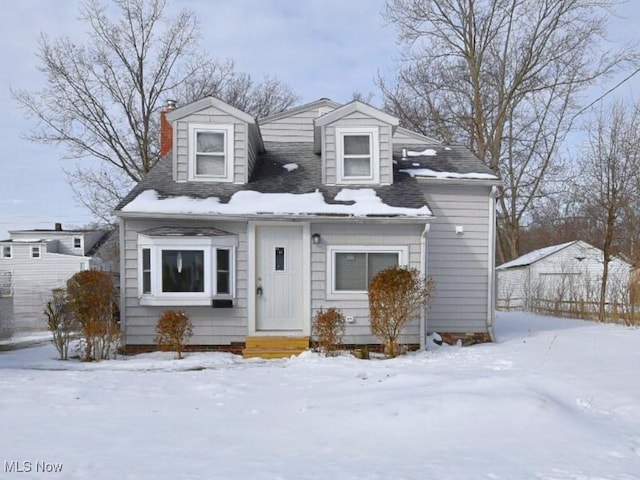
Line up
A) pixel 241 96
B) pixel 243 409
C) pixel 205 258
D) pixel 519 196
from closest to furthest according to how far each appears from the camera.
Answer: pixel 243 409 < pixel 205 258 < pixel 519 196 < pixel 241 96

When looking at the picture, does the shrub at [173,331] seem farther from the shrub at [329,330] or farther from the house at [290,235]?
the shrub at [329,330]

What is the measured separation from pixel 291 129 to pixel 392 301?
580cm

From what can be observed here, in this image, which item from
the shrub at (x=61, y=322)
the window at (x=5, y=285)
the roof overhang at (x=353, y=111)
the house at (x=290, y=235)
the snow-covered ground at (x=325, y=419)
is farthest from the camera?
the window at (x=5, y=285)

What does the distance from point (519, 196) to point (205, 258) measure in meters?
18.6

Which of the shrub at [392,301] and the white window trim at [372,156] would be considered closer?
Answer: the shrub at [392,301]

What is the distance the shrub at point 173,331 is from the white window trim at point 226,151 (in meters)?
2.74

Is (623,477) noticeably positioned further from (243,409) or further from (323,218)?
(323,218)

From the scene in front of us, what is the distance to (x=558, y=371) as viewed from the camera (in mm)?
7297

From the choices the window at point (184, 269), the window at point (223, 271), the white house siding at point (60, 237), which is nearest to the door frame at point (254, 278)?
the window at point (223, 271)

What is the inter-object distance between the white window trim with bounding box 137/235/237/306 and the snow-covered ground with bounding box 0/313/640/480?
127 cm

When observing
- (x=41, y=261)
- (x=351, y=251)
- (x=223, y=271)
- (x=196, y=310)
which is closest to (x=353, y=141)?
(x=351, y=251)

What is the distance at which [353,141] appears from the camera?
10695 mm

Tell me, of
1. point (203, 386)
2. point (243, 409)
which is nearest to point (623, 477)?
point (243, 409)

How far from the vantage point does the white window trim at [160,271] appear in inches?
365
